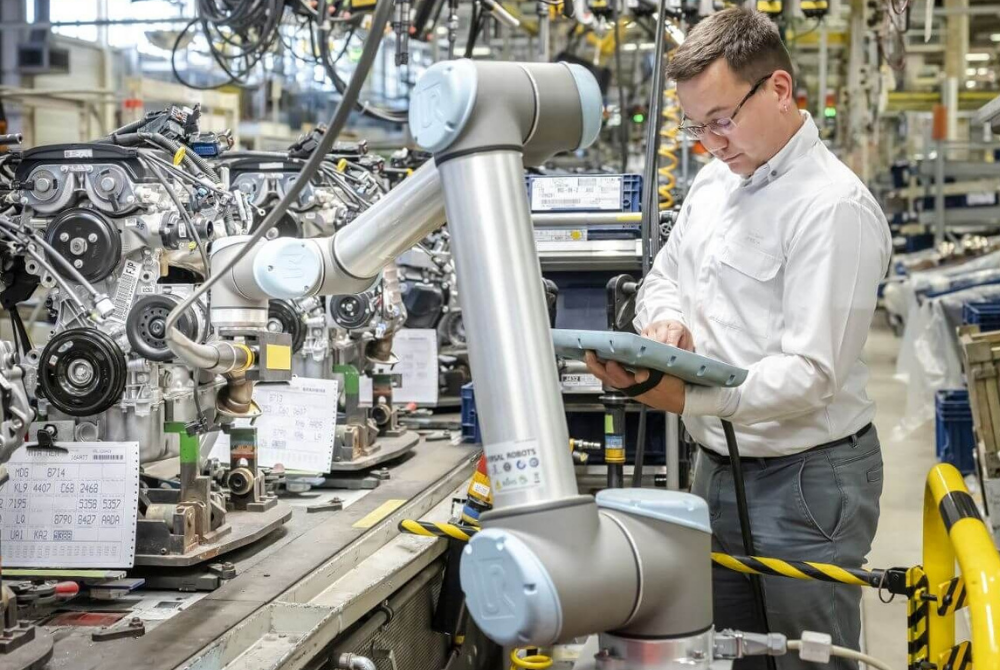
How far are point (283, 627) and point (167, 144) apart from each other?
1548 millimetres

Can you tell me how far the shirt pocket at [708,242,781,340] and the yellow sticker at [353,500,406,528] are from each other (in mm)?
1835

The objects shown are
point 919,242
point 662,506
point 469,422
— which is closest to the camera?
point 662,506

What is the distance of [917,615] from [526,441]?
1.27 m

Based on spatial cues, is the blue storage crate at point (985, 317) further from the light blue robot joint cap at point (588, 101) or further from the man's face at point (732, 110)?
the light blue robot joint cap at point (588, 101)

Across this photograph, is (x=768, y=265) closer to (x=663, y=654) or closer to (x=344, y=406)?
(x=663, y=654)

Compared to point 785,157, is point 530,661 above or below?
below

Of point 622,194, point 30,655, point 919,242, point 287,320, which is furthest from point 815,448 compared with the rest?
point 919,242

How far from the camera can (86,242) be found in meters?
3.30

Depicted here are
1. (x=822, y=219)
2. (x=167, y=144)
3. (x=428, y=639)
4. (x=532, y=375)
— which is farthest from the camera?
(x=428, y=639)

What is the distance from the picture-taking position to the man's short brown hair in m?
2.12

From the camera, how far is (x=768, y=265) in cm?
224

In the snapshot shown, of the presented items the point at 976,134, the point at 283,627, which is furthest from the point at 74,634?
the point at 976,134

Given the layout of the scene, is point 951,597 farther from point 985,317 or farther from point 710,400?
point 985,317

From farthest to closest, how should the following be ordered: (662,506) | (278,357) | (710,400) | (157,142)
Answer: (157,142)
(278,357)
(710,400)
(662,506)
